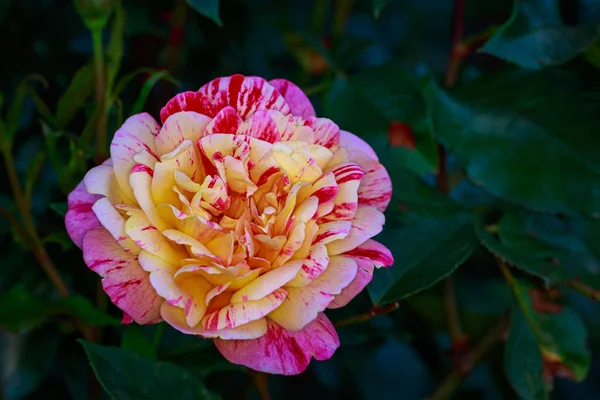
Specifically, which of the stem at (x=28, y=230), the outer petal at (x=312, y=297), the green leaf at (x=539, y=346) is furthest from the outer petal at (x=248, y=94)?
the green leaf at (x=539, y=346)

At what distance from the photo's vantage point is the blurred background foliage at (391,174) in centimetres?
53

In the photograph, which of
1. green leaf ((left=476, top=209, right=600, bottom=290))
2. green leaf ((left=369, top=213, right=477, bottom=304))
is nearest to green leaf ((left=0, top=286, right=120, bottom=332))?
green leaf ((left=369, top=213, right=477, bottom=304))

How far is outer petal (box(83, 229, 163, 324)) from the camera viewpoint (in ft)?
1.23

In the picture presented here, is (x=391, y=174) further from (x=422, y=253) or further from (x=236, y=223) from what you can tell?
(x=236, y=223)

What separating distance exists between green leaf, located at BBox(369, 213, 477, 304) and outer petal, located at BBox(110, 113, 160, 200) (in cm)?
17

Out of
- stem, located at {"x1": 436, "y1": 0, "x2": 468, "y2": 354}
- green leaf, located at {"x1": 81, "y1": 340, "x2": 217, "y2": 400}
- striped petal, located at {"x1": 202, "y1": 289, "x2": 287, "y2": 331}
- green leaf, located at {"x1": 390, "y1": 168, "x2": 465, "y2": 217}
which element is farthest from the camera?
stem, located at {"x1": 436, "y1": 0, "x2": 468, "y2": 354}

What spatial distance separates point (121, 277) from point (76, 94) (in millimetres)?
226

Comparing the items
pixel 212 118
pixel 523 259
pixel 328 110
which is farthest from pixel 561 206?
pixel 212 118

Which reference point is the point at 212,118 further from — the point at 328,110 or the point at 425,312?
the point at 425,312

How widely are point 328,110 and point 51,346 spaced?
349mm

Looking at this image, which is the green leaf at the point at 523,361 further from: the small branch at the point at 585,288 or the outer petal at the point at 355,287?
the outer petal at the point at 355,287

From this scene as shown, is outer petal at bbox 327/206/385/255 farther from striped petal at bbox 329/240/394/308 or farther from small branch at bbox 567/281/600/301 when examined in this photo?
small branch at bbox 567/281/600/301

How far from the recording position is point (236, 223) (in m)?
0.41

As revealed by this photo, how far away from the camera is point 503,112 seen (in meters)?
0.65
